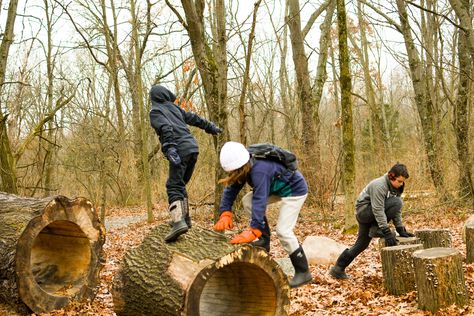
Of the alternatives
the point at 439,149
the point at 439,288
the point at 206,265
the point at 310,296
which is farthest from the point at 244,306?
the point at 439,149

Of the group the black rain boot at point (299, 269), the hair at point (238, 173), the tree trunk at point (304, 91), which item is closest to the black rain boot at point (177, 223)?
the hair at point (238, 173)

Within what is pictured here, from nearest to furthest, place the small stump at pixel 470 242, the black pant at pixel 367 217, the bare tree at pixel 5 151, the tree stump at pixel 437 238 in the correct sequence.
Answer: the black pant at pixel 367 217, the small stump at pixel 470 242, the tree stump at pixel 437 238, the bare tree at pixel 5 151

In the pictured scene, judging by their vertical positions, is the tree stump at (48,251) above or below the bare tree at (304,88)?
below

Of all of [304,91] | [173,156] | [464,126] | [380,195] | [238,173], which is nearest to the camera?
[238,173]

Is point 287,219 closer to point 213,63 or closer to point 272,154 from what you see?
point 272,154

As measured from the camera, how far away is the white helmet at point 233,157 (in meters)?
4.61

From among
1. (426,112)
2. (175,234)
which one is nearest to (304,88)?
(426,112)

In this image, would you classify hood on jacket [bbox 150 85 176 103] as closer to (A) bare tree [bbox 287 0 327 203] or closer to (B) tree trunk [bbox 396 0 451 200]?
(A) bare tree [bbox 287 0 327 203]

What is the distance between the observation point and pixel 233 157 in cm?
461

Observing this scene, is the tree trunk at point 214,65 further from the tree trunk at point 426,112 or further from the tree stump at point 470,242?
the tree trunk at point 426,112

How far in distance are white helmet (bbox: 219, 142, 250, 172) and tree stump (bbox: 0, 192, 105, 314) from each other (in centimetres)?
221

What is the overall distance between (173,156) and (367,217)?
257 centimetres

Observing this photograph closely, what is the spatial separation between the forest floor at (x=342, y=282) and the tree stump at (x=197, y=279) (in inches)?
23.9

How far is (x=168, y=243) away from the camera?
456cm
